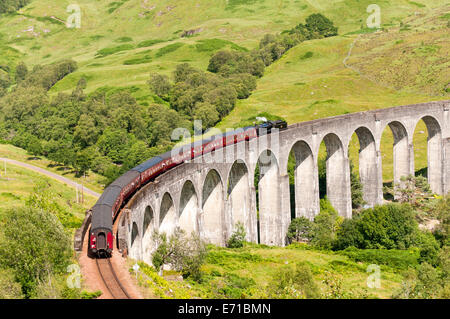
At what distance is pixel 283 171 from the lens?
67.2 meters

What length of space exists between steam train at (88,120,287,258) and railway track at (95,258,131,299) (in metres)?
0.87

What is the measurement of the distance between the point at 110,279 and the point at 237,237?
3006cm

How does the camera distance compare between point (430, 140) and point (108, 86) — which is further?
point (108, 86)

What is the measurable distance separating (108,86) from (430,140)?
10815 centimetres

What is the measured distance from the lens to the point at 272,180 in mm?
67438

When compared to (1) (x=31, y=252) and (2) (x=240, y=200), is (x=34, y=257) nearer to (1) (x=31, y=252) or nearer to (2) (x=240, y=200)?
(1) (x=31, y=252)

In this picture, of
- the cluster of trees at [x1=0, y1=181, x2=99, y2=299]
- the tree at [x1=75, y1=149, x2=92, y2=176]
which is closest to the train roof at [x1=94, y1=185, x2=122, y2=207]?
the cluster of trees at [x1=0, y1=181, x2=99, y2=299]

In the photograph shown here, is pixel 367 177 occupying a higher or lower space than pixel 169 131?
lower

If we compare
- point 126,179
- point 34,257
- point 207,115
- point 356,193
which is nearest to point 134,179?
point 126,179

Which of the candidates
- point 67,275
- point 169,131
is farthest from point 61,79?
point 67,275

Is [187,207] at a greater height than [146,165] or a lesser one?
lesser

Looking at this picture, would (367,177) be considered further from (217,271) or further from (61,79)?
(61,79)

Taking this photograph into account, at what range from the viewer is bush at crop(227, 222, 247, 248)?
6159 centimetres

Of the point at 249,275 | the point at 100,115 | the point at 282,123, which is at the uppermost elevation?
the point at 100,115
